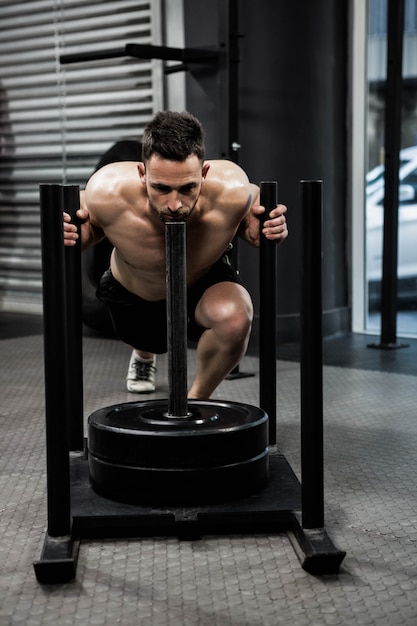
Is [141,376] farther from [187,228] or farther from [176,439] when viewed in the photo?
[176,439]

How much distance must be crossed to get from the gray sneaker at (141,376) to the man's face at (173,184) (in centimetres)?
134

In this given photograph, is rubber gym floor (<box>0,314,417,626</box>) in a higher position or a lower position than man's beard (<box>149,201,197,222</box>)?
lower

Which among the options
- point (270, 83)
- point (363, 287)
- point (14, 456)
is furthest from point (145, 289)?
point (363, 287)

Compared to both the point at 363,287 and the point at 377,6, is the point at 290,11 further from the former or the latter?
the point at 363,287

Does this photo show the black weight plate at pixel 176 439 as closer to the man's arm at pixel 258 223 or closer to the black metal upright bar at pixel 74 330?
the black metal upright bar at pixel 74 330

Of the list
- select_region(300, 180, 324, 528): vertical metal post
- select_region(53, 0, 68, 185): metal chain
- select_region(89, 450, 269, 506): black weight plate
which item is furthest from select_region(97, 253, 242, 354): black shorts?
select_region(53, 0, 68, 185): metal chain

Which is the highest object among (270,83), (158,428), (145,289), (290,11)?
(290,11)

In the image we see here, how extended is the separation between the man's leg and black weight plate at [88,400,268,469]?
1.29ft

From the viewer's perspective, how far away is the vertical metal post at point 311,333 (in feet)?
5.07

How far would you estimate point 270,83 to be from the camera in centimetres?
390

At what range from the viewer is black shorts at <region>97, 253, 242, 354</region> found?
7.79 ft

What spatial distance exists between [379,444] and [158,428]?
2.81ft

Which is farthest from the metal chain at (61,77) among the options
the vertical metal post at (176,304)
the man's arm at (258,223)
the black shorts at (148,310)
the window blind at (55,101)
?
the vertical metal post at (176,304)

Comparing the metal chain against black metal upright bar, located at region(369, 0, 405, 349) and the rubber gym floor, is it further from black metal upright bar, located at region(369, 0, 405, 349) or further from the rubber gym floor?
the rubber gym floor
